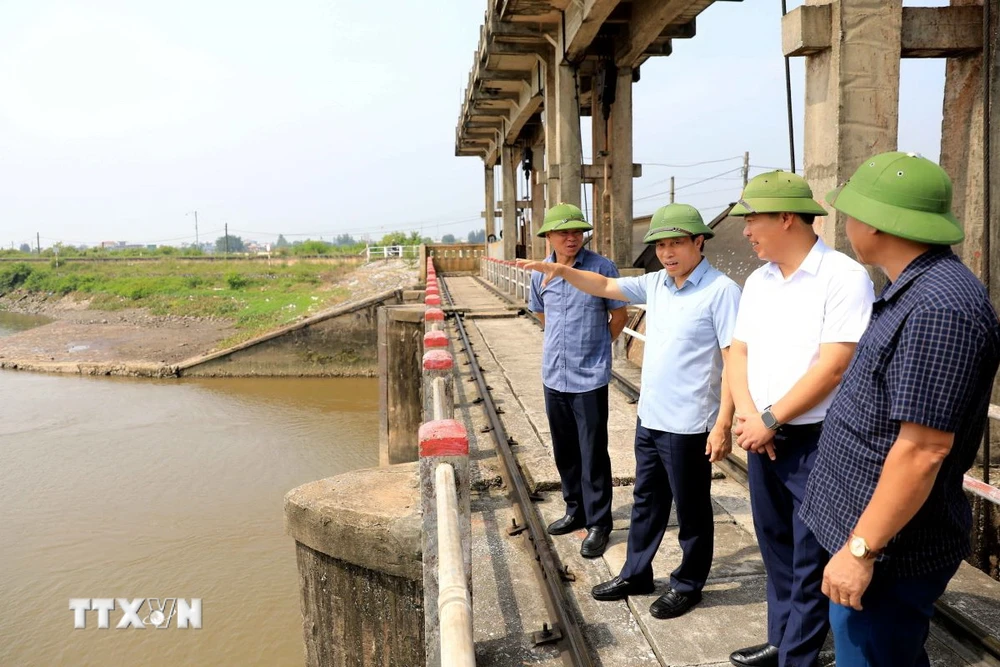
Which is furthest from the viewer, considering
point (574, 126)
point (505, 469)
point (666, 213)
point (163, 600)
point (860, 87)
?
point (574, 126)

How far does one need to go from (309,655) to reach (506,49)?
41.1 feet

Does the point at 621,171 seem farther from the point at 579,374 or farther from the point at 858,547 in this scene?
the point at 858,547

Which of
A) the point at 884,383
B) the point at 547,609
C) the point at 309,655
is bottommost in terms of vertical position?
the point at 309,655

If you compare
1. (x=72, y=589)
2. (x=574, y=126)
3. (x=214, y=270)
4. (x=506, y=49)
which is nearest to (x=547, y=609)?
(x=72, y=589)

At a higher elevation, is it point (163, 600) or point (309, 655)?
point (309, 655)

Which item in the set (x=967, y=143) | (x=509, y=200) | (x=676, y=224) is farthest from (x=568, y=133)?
(x=509, y=200)

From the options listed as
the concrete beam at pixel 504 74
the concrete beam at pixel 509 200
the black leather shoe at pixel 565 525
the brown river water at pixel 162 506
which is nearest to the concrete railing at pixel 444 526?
the black leather shoe at pixel 565 525

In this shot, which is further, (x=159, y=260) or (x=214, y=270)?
(x=159, y=260)

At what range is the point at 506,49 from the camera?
14672 mm

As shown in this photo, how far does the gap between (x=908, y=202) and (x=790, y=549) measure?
1.33 m

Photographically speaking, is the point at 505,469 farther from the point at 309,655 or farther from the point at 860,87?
the point at 860,87

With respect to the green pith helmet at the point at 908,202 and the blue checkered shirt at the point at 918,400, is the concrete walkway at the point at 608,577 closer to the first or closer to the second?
the blue checkered shirt at the point at 918,400

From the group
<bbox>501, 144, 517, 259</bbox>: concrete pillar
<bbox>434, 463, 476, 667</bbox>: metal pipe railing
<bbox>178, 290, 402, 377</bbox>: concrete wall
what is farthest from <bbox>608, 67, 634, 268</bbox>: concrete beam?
<bbox>178, 290, 402, 377</bbox>: concrete wall

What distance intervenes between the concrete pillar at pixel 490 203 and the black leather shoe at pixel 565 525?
2700 cm
